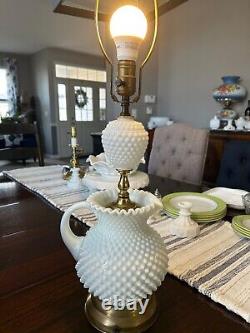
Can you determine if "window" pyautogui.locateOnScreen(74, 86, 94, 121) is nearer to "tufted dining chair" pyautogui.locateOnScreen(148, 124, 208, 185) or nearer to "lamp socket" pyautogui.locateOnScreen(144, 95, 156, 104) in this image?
"lamp socket" pyautogui.locateOnScreen(144, 95, 156, 104)

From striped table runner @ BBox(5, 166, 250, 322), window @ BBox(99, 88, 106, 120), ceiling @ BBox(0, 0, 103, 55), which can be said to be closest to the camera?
striped table runner @ BBox(5, 166, 250, 322)

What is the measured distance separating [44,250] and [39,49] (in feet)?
21.0

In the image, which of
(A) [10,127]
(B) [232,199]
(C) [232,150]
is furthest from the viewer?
(A) [10,127]

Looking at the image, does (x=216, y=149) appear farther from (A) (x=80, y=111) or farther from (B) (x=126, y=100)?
(A) (x=80, y=111)

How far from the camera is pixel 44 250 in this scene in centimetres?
64

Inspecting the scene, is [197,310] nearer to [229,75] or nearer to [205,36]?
[229,75]

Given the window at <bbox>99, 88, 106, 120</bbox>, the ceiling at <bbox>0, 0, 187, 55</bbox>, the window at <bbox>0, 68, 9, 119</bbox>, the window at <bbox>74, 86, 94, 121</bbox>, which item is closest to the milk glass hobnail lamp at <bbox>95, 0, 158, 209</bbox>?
the ceiling at <bbox>0, 0, 187, 55</bbox>

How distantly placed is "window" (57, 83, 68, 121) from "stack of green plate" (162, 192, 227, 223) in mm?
5625

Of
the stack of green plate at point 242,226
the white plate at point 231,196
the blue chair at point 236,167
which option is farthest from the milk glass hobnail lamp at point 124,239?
the blue chair at point 236,167

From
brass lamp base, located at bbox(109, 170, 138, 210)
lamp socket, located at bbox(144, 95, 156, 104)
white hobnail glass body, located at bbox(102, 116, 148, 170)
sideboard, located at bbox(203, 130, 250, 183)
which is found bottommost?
sideboard, located at bbox(203, 130, 250, 183)

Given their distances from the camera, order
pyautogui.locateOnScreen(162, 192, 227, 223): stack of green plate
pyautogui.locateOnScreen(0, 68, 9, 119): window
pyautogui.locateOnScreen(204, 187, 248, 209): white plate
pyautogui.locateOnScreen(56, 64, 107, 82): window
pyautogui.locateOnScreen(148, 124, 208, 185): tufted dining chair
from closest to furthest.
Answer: pyautogui.locateOnScreen(162, 192, 227, 223): stack of green plate → pyautogui.locateOnScreen(204, 187, 248, 209): white plate → pyautogui.locateOnScreen(148, 124, 208, 185): tufted dining chair → pyautogui.locateOnScreen(56, 64, 107, 82): window → pyautogui.locateOnScreen(0, 68, 9, 119): window

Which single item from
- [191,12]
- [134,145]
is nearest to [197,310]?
[134,145]

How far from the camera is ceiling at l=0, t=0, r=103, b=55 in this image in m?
3.72

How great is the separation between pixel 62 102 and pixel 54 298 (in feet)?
20.0
